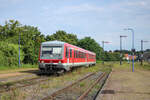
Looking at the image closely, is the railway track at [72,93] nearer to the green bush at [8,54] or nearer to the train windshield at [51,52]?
the train windshield at [51,52]

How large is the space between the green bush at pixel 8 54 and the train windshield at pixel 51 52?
1227 cm

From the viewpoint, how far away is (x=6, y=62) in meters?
30.4

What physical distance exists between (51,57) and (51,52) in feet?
1.76

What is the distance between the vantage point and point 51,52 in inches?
757

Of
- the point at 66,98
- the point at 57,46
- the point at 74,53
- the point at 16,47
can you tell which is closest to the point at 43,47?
the point at 57,46

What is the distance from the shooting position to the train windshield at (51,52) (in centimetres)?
1894

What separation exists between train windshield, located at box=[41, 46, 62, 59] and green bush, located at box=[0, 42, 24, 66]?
483 inches

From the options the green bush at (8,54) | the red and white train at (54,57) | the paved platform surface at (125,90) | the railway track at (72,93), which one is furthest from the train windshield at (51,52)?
the green bush at (8,54)

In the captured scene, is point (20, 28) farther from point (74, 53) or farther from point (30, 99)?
point (30, 99)

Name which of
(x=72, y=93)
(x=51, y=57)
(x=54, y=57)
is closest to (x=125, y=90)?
(x=72, y=93)

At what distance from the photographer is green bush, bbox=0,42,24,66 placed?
97.6 feet

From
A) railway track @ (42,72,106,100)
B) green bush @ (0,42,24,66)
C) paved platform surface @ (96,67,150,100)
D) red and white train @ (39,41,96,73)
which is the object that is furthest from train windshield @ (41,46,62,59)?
green bush @ (0,42,24,66)

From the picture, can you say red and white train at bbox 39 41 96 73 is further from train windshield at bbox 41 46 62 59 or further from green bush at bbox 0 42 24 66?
green bush at bbox 0 42 24 66

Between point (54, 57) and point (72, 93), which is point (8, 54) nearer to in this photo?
point (54, 57)
